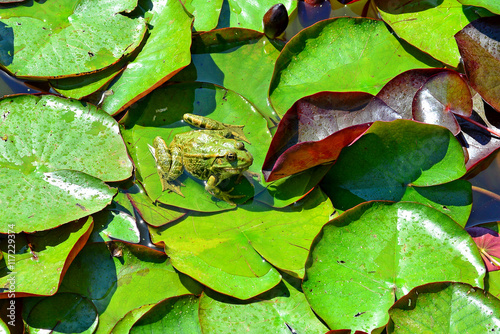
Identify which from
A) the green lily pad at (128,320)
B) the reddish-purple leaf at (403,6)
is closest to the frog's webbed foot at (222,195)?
the green lily pad at (128,320)

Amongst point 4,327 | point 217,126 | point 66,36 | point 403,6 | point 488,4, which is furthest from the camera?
point 403,6

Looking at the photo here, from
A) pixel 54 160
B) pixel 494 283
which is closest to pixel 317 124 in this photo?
pixel 494 283

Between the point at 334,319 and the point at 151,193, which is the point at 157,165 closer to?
the point at 151,193

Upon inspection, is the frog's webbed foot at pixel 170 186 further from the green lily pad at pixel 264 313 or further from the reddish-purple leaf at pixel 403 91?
the reddish-purple leaf at pixel 403 91

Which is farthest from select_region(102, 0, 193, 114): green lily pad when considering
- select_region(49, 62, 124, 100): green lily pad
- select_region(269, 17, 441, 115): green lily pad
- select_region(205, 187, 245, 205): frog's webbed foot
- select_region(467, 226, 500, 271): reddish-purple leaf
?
select_region(467, 226, 500, 271): reddish-purple leaf

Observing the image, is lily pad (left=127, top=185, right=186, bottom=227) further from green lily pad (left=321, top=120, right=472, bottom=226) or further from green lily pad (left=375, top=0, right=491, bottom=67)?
green lily pad (left=375, top=0, right=491, bottom=67)

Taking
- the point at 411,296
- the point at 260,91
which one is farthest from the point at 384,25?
the point at 411,296

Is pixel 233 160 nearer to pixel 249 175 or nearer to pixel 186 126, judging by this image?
pixel 249 175
